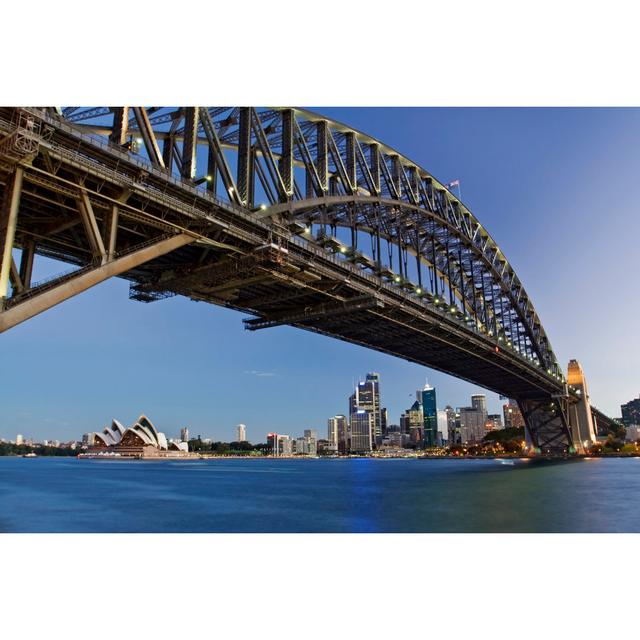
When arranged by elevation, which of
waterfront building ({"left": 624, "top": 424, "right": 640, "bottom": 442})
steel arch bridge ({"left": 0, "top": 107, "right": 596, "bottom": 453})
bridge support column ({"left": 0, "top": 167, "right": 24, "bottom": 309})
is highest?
steel arch bridge ({"left": 0, "top": 107, "right": 596, "bottom": 453})

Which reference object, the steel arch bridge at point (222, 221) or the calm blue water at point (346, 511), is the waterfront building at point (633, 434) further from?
the calm blue water at point (346, 511)

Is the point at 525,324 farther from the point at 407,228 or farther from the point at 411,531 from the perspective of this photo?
the point at 411,531

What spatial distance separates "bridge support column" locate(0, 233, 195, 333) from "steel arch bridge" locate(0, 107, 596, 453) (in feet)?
0.15

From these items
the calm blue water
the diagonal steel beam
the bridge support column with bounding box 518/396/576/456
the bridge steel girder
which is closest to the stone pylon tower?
the bridge support column with bounding box 518/396/576/456

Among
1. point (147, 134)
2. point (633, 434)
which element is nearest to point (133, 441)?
point (633, 434)

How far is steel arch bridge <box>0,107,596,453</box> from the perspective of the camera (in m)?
16.9

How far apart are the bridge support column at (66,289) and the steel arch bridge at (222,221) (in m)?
0.05

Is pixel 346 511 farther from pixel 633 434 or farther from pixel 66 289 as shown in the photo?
pixel 633 434

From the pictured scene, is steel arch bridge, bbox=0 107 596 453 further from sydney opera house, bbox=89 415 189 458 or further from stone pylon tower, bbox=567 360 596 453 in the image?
sydney opera house, bbox=89 415 189 458

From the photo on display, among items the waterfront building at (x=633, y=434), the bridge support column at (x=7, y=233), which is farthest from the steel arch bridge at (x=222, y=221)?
the waterfront building at (x=633, y=434)

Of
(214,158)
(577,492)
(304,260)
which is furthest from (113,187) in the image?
(577,492)

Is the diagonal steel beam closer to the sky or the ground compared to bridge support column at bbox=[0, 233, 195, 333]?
closer to the sky

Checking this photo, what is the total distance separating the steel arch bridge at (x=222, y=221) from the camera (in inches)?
664

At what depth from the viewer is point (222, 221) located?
23.4 meters
